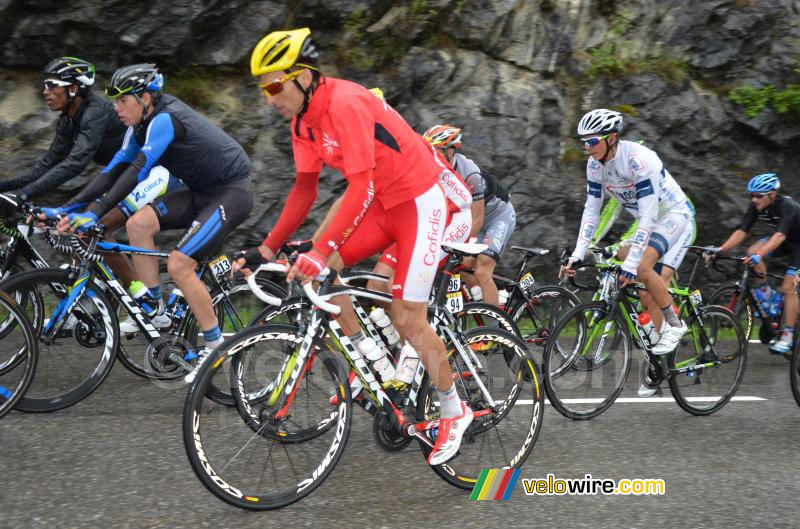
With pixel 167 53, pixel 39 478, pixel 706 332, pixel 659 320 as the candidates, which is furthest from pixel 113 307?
pixel 167 53

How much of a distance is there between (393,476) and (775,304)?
241 inches

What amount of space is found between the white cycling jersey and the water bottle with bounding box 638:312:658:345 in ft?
1.55

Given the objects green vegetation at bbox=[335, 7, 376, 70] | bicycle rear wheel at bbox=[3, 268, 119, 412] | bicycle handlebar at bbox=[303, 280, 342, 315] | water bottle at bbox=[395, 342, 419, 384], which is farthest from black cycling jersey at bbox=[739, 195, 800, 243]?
bicycle rear wheel at bbox=[3, 268, 119, 412]

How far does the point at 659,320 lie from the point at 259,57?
13.2 feet

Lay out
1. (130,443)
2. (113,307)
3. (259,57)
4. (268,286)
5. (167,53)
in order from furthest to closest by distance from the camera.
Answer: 1. (167,53)
2. (268,286)
3. (113,307)
4. (130,443)
5. (259,57)

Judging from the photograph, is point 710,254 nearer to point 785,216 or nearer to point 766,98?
point 785,216

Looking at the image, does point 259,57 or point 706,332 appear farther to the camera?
point 706,332

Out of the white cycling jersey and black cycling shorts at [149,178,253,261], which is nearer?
black cycling shorts at [149,178,253,261]

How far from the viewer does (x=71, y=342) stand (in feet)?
17.6

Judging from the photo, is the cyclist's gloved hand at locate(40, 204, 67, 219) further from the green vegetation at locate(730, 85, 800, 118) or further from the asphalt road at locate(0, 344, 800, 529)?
the green vegetation at locate(730, 85, 800, 118)

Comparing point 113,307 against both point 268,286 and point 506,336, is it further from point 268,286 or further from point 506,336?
point 506,336

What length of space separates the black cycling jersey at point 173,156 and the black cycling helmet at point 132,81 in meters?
0.17

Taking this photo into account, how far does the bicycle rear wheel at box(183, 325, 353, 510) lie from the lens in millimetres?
3703

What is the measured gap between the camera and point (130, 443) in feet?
16.0
